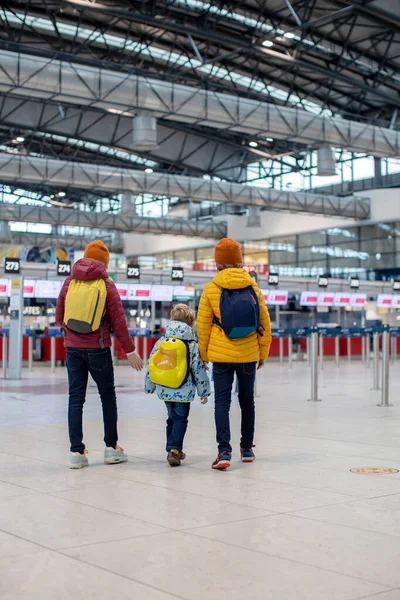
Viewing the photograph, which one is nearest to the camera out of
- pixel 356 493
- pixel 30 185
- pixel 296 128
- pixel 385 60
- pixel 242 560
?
pixel 242 560

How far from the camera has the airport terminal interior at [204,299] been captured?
349 centimetres

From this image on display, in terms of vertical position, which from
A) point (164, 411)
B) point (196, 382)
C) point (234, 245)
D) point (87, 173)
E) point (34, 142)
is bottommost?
point (164, 411)

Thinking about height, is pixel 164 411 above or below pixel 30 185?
below

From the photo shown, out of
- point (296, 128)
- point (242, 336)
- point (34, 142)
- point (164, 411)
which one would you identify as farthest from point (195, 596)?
point (34, 142)

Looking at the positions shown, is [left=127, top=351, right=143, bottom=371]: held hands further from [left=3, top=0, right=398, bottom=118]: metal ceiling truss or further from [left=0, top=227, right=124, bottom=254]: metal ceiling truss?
[left=0, top=227, right=124, bottom=254]: metal ceiling truss

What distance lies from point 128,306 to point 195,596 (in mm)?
25281

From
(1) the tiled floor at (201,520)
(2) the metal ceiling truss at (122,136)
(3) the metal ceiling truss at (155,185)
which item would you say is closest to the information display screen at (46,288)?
(2) the metal ceiling truss at (122,136)

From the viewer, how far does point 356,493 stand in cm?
467

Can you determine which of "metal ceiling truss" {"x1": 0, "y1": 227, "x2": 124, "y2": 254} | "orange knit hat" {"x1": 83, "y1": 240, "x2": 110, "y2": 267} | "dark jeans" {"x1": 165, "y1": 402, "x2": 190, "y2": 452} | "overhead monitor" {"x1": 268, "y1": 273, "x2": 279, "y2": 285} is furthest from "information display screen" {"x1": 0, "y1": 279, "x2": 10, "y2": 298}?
"metal ceiling truss" {"x1": 0, "y1": 227, "x2": 124, "y2": 254}

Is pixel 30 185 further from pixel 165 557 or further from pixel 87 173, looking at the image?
pixel 165 557

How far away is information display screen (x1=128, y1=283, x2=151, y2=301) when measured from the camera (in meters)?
24.4

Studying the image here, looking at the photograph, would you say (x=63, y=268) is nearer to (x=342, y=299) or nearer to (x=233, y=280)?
(x=342, y=299)

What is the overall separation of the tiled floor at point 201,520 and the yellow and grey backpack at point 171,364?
59 centimetres

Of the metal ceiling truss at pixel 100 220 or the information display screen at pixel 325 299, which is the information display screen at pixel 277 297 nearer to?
the information display screen at pixel 325 299
